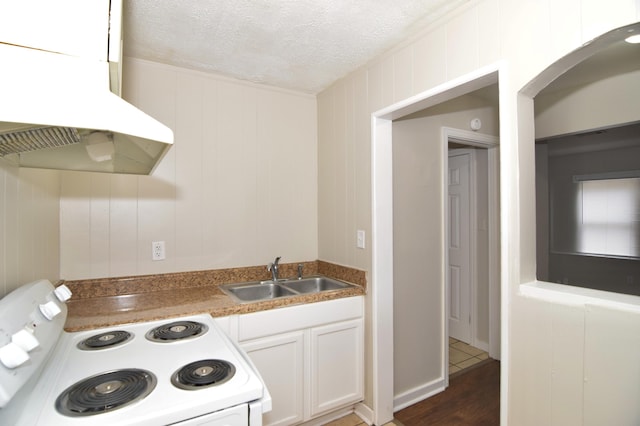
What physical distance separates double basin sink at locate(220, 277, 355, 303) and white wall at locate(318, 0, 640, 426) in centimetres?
116

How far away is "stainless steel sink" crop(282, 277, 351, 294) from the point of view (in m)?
2.46

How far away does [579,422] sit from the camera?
3.89 ft

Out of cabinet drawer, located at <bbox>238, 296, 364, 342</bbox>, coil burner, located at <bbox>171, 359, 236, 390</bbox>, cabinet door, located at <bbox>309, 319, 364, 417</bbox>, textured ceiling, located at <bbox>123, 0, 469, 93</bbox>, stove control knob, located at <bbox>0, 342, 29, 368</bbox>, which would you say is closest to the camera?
stove control knob, located at <bbox>0, 342, 29, 368</bbox>

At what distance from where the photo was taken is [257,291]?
7.88ft

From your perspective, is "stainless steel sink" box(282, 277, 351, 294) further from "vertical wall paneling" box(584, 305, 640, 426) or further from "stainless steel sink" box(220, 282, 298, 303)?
"vertical wall paneling" box(584, 305, 640, 426)

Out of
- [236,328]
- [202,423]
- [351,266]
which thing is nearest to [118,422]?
[202,423]

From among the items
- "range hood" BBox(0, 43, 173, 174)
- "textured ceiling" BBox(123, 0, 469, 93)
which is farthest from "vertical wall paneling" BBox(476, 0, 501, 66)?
"range hood" BBox(0, 43, 173, 174)

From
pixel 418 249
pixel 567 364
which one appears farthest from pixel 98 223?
pixel 567 364

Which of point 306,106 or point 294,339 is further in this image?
point 306,106

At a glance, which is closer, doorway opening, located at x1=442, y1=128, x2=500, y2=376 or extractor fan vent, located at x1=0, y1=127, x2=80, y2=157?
extractor fan vent, located at x1=0, y1=127, x2=80, y2=157

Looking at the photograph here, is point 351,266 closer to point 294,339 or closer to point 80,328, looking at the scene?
point 294,339

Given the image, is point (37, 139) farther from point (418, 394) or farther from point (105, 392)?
point (418, 394)

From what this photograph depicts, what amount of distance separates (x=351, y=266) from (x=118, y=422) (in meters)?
1.72

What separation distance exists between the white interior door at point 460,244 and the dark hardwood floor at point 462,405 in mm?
712
